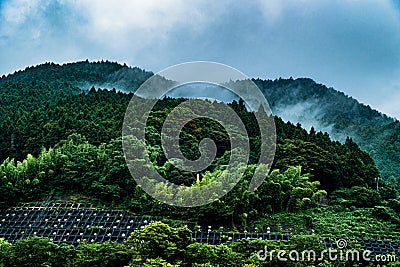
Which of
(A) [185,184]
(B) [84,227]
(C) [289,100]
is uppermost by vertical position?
(C) [289,100]

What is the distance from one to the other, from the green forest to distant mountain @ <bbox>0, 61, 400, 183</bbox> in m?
1.58

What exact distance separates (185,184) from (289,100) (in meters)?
29.6

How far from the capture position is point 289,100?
43781 mm

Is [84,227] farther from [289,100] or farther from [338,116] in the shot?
[289,100]

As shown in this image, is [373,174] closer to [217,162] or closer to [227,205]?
[217,162]

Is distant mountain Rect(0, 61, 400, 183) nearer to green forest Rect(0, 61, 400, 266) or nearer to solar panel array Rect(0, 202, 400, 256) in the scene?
green forest Rect(0, 61, 400, 266)

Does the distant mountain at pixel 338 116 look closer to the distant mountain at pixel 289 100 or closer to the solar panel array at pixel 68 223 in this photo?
the distant mountain at pixel 289 100

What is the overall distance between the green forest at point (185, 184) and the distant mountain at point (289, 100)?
5.18ft

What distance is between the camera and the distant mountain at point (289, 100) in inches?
1120

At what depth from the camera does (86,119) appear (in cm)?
2295

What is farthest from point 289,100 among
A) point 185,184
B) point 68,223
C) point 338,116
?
point 68,223

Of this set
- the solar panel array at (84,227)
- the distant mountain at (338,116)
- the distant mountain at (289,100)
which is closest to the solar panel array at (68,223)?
the solar panel array at (84,227)

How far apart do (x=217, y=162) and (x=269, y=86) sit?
28651 millimetres

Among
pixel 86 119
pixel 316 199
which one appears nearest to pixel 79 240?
pixel 316 199
